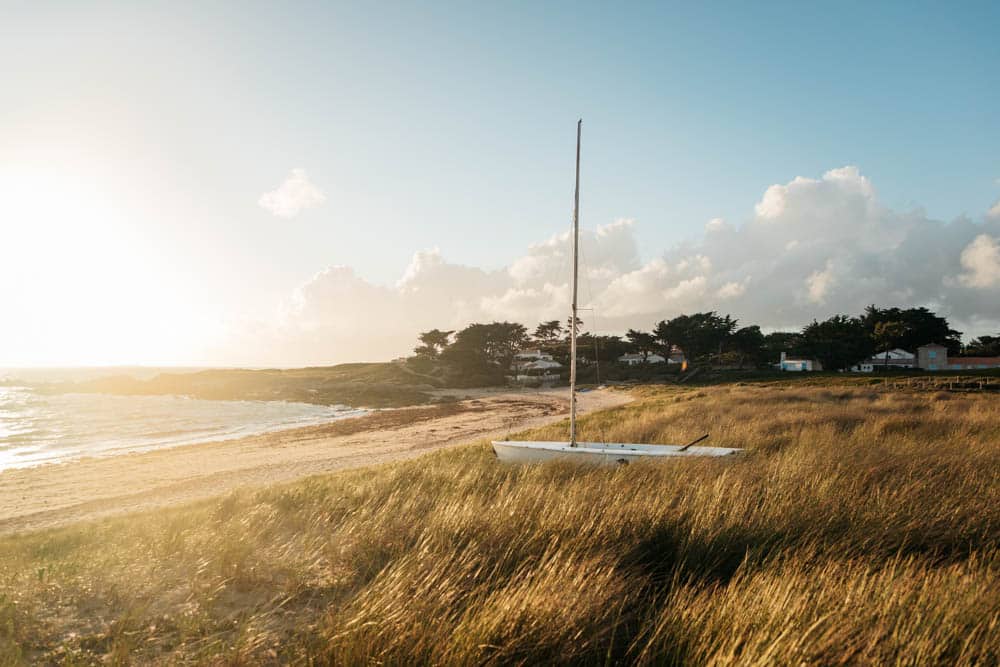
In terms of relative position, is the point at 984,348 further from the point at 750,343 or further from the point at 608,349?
the point at 608,349

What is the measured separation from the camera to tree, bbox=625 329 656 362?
84812mm

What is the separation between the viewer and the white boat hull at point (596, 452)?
33.1 ft

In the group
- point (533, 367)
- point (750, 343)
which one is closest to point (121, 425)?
point (533, 367)

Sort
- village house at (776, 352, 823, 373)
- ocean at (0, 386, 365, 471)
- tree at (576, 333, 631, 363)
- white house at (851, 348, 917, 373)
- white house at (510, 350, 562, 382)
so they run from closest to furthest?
ocean at (0, 386, 365, 471) < white house at (851, 348, 917, 373) < village house at (776, 352, 823, 373) < white house at (510, 350, 562, 382) < tree at (576, 333, 631, 363)

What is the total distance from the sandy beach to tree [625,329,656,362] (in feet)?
172

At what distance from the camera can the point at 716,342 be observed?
75438 millimetres

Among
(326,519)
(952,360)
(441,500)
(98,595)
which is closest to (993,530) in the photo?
(441,500)

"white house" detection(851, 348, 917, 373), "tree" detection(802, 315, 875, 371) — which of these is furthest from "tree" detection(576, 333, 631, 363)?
"white house" detection(851, 348, 917, 373)

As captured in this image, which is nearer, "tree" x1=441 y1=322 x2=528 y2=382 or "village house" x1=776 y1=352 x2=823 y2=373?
"village house" x1=776 y1=352 x2=823 y2=373

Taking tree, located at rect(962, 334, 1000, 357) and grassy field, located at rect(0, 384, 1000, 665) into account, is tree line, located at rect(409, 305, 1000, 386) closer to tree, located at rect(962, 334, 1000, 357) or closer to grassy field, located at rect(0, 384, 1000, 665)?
tree, located at rect(962, 334, 1000, 357)

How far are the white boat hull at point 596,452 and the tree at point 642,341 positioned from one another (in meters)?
75.1

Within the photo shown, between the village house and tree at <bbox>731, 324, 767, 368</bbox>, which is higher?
tree at <bbox>731, 324, 767, 368</bbox>

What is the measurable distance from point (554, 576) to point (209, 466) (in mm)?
23104

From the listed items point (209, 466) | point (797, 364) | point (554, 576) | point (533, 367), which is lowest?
point (209, 466)
